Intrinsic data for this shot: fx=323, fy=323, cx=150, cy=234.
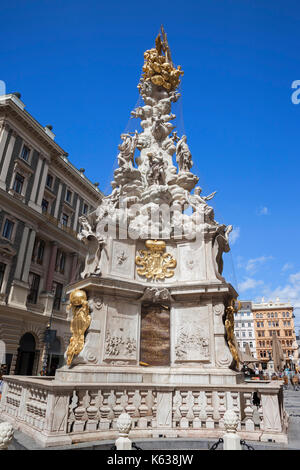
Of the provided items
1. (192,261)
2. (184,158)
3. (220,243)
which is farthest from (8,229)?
(220,243)

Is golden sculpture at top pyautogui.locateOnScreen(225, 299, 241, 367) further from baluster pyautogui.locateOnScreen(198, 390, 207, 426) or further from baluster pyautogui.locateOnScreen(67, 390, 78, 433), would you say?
baluster pyautogui.locateOnScreen(67, 390, 78, 433)

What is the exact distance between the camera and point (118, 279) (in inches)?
376

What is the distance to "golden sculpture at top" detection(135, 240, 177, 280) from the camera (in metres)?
10.3

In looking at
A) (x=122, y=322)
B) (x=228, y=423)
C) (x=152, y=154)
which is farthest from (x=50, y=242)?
(x=228, y=423)

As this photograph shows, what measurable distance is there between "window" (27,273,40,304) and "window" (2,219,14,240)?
5293mm

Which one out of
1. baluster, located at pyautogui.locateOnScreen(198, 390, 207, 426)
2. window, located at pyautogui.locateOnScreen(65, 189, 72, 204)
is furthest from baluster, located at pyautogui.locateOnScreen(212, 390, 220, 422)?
window, located at pyautogui.locateOnScreen(65, 189, 72, 204)

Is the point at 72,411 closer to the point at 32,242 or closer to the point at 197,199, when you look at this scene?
the point at 197,199

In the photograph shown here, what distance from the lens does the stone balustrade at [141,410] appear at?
6281mm

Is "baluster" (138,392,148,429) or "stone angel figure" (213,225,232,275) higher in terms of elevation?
"stone angel figure" (213,225,232,275)

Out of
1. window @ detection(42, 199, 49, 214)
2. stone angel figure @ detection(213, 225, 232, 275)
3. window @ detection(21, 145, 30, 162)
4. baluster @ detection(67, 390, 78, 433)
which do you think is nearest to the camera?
baluster @ detection(67, 390, 78, 433)

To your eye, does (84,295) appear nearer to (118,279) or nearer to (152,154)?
(118,279)

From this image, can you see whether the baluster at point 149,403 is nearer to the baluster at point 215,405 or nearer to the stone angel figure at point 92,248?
the baluster at point 215,405

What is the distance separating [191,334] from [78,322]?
3175 mm

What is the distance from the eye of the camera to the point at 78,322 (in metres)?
8.78
